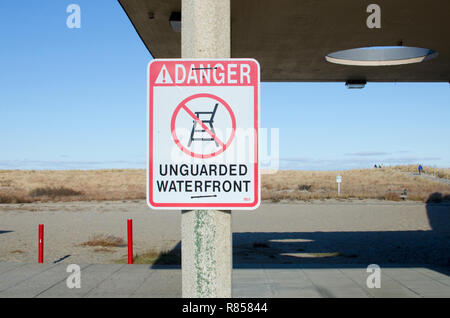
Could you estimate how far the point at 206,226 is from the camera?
2.19 m

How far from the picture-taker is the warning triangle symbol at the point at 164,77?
222cm

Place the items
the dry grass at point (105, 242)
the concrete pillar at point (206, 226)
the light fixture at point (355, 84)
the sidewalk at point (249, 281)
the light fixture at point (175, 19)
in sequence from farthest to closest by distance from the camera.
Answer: the dry grass at point (105, 242), the light fixture at point (355, 84), the light fixture at point (175, 19), the sidewalk at point (249, 281), the concrete pillar at point (206, 226)

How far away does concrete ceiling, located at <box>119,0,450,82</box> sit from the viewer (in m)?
7.12

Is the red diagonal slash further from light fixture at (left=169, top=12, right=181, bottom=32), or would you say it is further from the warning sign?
light fixture at (left=169, top=12, right=181, bottom=32)

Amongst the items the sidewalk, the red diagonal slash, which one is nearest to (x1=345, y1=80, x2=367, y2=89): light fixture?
the sidewalk

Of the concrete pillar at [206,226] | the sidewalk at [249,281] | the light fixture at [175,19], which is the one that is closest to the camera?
the concrete pillar at [206,226]

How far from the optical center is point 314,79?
13.0 m

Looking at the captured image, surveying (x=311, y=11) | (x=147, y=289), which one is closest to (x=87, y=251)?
(x=147, y=289)

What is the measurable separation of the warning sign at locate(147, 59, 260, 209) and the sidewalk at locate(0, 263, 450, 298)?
5.13 meters

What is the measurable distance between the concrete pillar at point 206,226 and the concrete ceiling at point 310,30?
5033 mm

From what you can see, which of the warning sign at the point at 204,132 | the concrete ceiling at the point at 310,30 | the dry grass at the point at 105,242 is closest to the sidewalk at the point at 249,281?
the dry grass at the point at 105,242

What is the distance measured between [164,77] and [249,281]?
6381mm

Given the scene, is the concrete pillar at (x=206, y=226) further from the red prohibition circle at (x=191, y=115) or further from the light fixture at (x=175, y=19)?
the light fixture at (x=175, y=19)

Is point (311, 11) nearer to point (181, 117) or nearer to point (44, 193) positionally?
point (181, 117)
